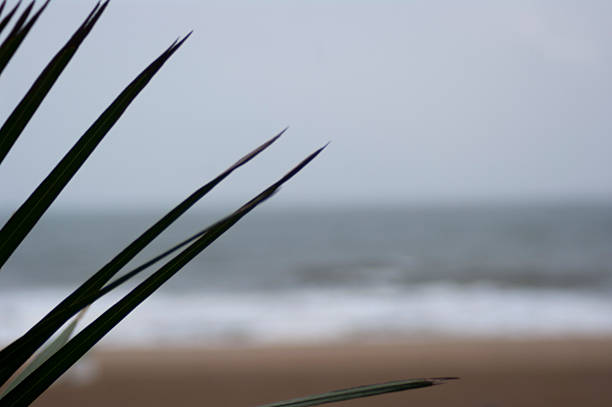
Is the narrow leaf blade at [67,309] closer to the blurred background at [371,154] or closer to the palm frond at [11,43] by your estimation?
the palm frond at [11,43]

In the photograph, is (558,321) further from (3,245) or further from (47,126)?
(47,126)

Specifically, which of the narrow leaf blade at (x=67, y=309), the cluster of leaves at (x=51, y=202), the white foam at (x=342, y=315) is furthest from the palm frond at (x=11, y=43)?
the white foam at (x=342, y=315)

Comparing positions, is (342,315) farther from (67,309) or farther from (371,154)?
(371,154)

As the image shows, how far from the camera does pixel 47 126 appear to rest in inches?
583

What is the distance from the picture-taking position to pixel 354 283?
12.6 m

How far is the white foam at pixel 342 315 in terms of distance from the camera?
798 cm

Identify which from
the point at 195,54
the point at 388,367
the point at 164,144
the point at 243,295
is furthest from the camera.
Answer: the point at 164,144

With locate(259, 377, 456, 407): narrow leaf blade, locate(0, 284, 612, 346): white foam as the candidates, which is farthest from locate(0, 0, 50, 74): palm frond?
locate(0, 284, 612, 346): white foam

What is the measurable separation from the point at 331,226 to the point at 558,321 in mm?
18525

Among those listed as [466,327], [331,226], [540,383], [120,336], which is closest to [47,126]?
[120,336]

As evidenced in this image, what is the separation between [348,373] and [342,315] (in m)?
2.99

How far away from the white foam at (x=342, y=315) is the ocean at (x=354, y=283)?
0.02m

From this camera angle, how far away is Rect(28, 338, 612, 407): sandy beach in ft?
17.3

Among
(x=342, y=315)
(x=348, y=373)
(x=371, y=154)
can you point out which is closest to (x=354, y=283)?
(x=342, y=315)
